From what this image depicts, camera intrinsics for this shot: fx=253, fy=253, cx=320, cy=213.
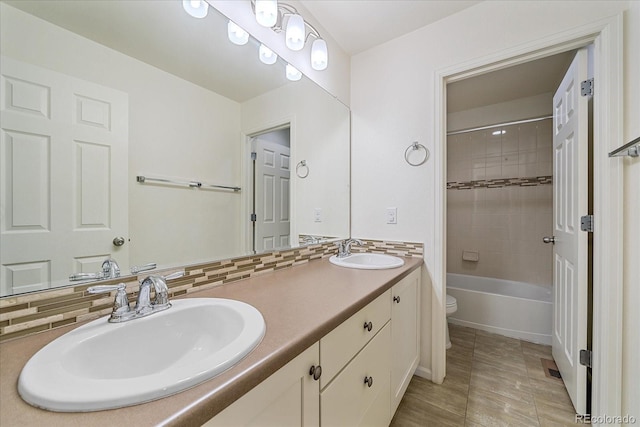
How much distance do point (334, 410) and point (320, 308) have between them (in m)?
0.31

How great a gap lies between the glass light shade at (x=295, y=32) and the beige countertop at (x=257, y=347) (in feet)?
4.03

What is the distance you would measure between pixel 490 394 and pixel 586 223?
1.10 meters

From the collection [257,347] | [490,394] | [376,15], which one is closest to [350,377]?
[257,347]

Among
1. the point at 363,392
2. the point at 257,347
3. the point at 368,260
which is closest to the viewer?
the point at 257,347

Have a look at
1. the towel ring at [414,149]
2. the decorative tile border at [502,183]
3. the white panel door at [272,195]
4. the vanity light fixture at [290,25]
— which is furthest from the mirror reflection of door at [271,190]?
the decorative tile border at [502,183]

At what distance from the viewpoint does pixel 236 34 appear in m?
1.18

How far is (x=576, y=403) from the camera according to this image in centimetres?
134

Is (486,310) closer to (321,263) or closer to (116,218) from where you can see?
(321,263)

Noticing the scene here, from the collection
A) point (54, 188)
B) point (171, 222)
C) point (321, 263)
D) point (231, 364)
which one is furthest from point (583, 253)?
point (54, 188)

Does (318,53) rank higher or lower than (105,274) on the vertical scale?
higher

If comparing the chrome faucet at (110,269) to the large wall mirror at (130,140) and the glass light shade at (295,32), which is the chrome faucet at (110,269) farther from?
the glass light shade at (295,32)

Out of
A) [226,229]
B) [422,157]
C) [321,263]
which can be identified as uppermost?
[422,157]

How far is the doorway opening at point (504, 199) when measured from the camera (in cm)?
219

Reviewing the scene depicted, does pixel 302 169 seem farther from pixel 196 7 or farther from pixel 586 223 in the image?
pixel 586 223
